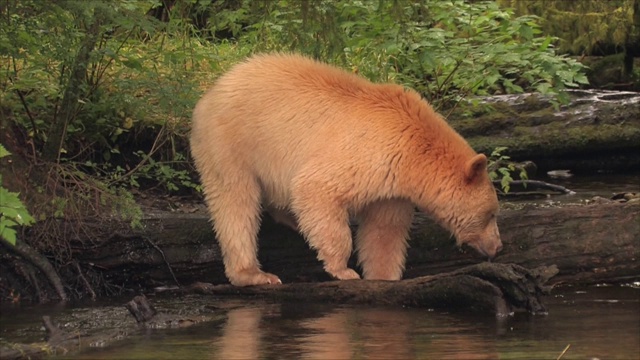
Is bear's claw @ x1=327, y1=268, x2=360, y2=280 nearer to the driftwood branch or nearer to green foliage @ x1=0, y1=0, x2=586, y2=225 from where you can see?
green foliage @ x1=0, y1=0, x2=586, y2=225

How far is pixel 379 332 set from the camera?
6.92 m

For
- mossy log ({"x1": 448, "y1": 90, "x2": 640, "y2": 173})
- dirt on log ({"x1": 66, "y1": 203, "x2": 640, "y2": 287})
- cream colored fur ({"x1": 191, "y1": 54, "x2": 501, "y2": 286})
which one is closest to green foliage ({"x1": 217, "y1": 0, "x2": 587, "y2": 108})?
cream colored fur ({"x1": 191, "y1": 54, "x2": 501, "y2": 286})

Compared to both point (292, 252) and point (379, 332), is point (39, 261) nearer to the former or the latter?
point (292, 252)

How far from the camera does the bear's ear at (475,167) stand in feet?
26.0

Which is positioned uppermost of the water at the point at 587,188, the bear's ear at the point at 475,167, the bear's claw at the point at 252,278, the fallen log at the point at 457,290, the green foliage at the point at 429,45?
the green foliage at the point at 429,45

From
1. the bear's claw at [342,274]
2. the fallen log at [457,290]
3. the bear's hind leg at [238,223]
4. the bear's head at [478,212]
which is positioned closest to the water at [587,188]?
the bear's head at [478,212]

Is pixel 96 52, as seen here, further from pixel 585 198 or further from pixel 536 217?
pixel 585 198

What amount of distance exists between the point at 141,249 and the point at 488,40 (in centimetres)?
403

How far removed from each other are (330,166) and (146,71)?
2.32 m

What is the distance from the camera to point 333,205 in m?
8.16

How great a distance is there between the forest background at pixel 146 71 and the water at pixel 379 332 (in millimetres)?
1349

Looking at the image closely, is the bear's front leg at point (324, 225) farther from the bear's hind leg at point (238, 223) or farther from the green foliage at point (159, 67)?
the green foliage at point (159, 67)

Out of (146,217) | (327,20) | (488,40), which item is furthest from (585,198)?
(146,217)

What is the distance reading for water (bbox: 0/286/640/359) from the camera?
20.5 ft
